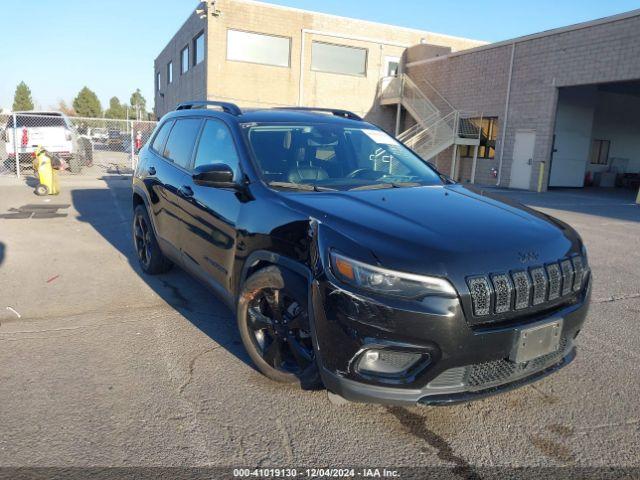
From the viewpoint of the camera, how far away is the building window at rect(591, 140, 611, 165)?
2430 cm

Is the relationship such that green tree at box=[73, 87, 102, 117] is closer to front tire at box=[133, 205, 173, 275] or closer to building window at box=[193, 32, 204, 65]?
building window at box=[193, 32, 204, 65]

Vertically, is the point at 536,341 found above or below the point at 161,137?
below

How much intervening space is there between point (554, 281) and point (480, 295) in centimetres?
55

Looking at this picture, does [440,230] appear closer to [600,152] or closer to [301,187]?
[301,187]

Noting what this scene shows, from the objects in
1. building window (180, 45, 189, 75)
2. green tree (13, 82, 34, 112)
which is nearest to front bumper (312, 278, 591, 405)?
building window (180, 45, 189, 75)

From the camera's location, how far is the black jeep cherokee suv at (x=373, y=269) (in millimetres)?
2367

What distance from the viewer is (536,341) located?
2.55m

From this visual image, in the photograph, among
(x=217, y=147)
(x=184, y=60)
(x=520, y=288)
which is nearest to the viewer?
(x=520, y=288)

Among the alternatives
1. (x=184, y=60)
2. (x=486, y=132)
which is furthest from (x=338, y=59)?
(x=184, y=60)

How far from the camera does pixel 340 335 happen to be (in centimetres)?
244

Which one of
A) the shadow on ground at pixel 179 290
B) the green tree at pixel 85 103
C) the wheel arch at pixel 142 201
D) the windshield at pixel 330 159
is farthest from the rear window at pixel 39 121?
the green tree at pixel 85 103

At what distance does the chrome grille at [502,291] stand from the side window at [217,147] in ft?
6.34

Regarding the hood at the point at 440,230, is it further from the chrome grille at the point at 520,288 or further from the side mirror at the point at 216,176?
the side mirror at the point at 216,176

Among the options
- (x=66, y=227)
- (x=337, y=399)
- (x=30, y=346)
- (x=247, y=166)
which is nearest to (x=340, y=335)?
(x=337, y=399)
